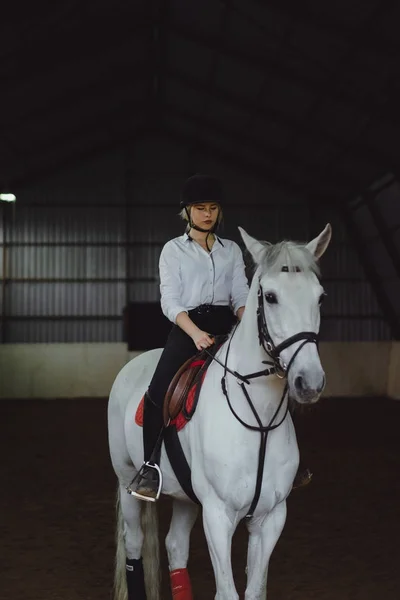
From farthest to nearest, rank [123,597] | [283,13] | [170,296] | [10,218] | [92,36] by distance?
[10,218]
[92,36]
[283,13]
[123,597]
[170,296]

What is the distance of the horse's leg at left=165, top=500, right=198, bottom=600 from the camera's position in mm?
3809

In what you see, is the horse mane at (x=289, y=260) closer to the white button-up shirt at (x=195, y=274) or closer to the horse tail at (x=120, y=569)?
the white button-up shirt at (x=195, y=274)

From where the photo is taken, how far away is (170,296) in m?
3.54

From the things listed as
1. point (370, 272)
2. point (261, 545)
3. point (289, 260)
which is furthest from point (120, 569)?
point (370, 272)

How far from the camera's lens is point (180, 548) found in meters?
3.92

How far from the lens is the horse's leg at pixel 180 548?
3809 mm

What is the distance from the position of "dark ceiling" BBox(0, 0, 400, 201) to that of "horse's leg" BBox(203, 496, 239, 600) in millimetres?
9022

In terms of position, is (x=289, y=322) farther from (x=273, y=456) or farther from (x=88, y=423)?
(x=88, y=423)

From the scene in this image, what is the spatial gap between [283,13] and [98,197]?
32.0ft

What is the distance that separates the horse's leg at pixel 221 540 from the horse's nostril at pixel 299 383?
2.40 feet

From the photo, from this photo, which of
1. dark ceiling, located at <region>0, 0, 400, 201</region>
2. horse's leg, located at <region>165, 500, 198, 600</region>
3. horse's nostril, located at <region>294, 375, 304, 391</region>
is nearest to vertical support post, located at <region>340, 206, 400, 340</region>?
dark ceiling, located at <region>0, 0, 400, 201</region>

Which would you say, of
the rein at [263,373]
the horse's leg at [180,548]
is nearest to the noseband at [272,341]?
the rein at [263,373]

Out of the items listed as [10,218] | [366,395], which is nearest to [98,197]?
[10,218]

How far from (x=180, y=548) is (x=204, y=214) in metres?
1.66
